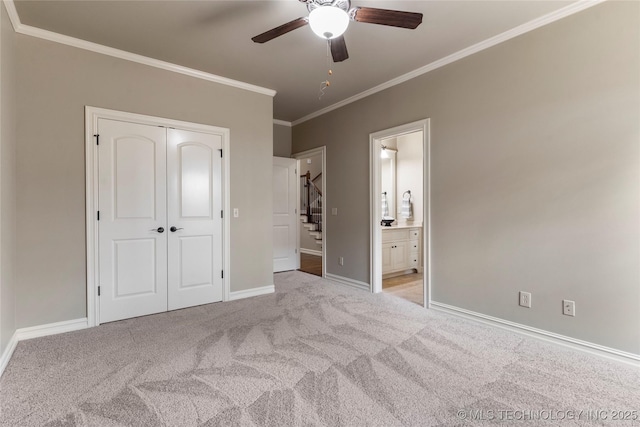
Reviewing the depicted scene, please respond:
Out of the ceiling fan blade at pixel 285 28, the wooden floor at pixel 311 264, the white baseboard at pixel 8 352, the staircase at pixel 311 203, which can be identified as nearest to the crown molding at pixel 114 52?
the ceiling fan blade at pixel 285 28

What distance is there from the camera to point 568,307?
8.34 feet

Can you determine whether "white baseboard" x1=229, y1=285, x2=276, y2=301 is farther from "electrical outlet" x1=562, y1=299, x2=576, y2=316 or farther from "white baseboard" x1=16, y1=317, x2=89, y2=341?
"electrical outlet" x1=562, y1=299, x2=576, y2=316

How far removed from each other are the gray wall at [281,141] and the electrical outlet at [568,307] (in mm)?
4555

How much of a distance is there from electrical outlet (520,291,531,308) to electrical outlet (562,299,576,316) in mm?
243

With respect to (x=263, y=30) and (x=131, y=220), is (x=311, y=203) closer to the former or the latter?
(x=131, y=220)

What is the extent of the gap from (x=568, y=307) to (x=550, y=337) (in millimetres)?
307

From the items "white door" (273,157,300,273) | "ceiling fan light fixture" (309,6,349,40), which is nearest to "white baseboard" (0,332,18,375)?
"ceiling fan light fixture" (309,6,349,40)

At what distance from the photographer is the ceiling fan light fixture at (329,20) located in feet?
6.08

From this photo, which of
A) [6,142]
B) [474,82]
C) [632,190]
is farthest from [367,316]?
[6,142]

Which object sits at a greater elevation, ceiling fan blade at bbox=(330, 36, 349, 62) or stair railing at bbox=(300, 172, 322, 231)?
ceiling fan blade at bbox=(330, 36, 349, 62)

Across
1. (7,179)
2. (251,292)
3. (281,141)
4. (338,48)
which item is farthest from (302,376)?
(281,141)

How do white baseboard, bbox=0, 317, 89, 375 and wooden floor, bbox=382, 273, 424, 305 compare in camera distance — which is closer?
white baseboard, bbox=0, 317, 89, 375

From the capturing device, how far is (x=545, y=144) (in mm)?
2650

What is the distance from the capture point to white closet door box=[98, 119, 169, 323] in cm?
310
